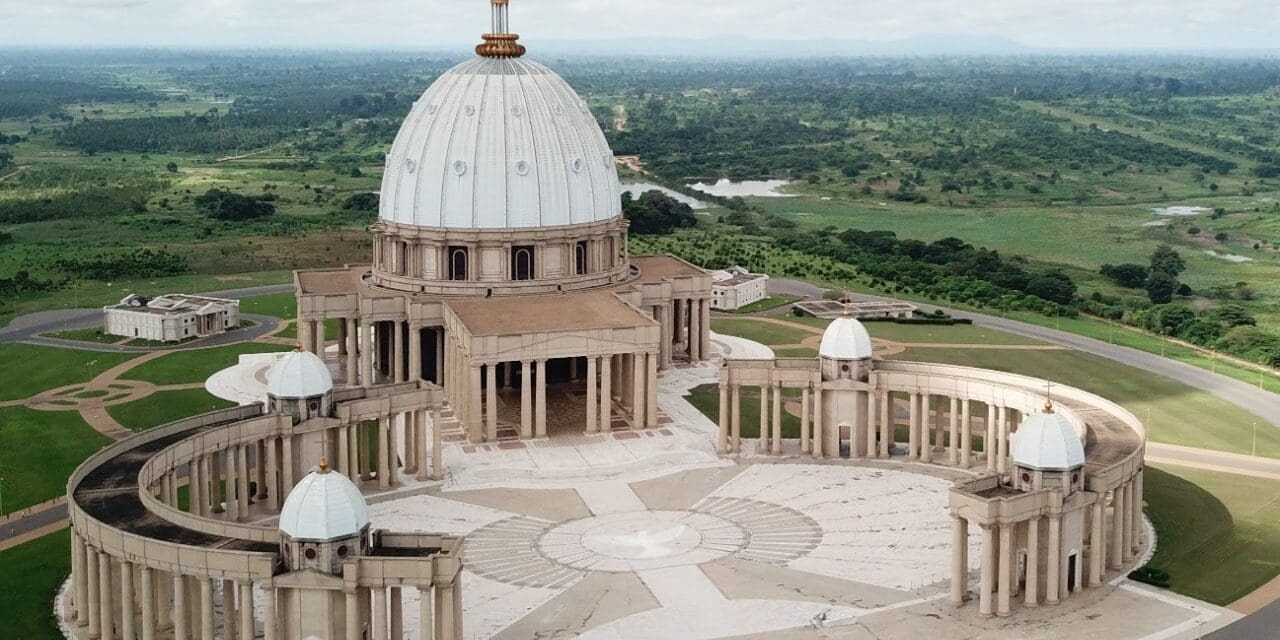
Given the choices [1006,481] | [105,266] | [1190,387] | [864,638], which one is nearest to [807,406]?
[1006,481]

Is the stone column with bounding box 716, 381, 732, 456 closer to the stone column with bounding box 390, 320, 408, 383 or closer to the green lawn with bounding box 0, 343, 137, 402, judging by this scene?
the stone column with bounding box 390, 320, 408, 383

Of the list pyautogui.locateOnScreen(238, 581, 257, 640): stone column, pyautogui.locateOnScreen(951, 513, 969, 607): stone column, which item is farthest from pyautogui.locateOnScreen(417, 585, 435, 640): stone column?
pyautogui.locateOnScreen(951, 513, 969, 607): stone column

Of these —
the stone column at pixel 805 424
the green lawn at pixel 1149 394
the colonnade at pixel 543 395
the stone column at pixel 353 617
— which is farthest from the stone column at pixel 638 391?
the stone column at pixel 353 617

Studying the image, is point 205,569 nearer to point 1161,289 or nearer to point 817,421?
point 817,421

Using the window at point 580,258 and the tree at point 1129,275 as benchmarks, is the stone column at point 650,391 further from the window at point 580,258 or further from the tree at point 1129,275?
the tree at point 1129,275

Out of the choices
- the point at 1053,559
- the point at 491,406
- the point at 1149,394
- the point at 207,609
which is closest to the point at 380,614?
the point at 207,609

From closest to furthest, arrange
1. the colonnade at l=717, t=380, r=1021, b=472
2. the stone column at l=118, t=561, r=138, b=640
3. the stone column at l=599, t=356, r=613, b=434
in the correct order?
the stone column at l=118, t=561, r=138, b=640 < the colonnade at l=717, t=380, r=1021, b=472 < the stone column at l=599, t=356, r=613, b=434
